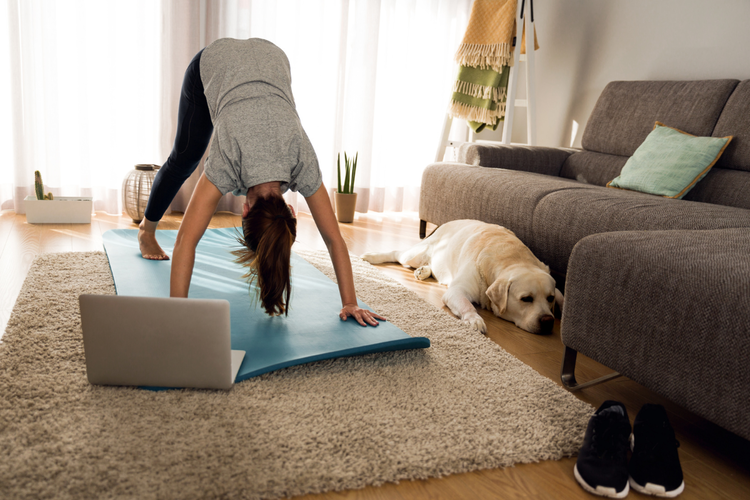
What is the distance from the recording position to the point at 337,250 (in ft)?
5.49

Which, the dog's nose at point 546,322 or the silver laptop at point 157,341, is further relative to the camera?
the dog's nose at point 546,322

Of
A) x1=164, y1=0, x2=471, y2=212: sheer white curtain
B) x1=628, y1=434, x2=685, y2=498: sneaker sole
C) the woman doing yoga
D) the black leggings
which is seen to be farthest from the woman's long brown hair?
x1=164, y1=0, x2=471, y2=212: sheer white curtain

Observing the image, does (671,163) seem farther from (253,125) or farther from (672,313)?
(253,125)

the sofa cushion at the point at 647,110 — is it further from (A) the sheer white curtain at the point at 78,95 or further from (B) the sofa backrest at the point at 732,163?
(A) the sheer white curtain at the point at 78,95

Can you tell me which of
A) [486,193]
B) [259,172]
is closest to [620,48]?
[486,193]

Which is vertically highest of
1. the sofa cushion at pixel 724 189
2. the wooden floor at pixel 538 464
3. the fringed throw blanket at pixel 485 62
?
the fringed throw blanket at pixel 485 62

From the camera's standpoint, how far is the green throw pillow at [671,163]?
2.42m

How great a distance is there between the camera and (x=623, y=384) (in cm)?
157

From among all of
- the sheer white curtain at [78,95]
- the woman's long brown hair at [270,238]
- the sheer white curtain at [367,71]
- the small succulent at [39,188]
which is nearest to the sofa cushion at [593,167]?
the sheer white curtain at [367,71]

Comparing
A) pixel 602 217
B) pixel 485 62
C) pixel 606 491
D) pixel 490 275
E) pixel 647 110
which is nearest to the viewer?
pixel 606 491

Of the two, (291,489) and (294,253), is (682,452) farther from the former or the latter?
(294,253)

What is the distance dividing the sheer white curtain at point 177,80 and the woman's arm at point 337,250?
2349 millimetres

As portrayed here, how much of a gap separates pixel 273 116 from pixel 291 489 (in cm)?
102

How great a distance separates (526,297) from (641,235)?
606 millimetres
